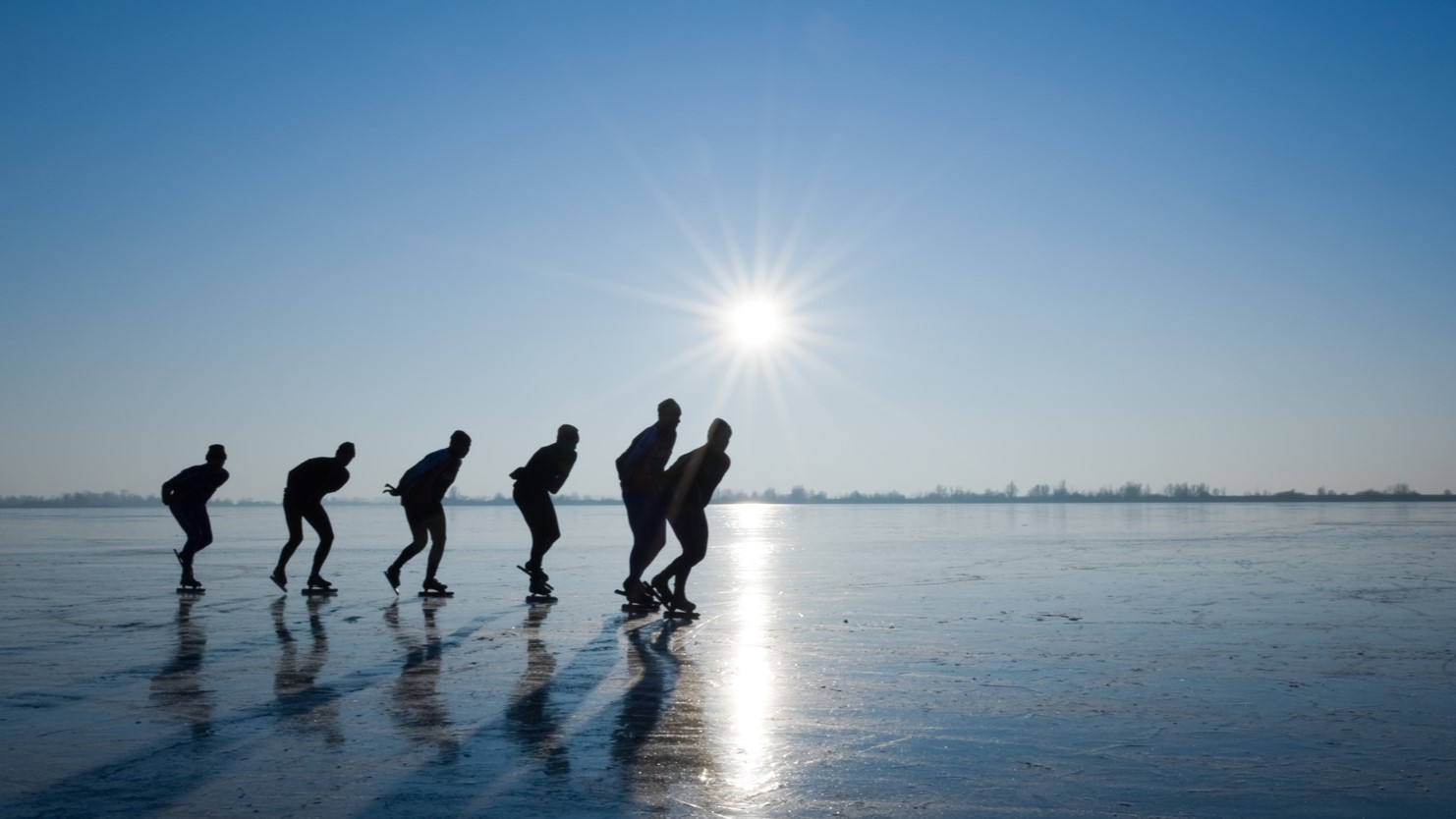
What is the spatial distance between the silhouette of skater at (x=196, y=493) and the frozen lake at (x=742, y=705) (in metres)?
1.16

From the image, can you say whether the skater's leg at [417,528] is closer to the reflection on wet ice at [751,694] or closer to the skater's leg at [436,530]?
the skater's leg at [436,530]

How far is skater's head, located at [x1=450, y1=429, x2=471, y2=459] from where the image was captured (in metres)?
11.7

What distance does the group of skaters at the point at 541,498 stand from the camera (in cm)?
982

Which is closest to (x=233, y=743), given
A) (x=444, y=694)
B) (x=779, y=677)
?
(x=444, y=694)

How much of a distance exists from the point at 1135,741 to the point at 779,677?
211 centimetres

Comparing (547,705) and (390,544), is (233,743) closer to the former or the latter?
(547,705)

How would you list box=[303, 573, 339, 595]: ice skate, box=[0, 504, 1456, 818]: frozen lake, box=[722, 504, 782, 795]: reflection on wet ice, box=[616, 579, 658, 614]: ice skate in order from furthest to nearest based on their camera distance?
box=[303, 573, 339, 595]: ice skate
box=[616, 579, 658, 614]: ice skate
box=[722, 504, 782, 795]: reflection on wet ice
box=[0, 504, 1456, 818]: frozen lake

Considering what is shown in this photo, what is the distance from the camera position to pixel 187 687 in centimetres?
556

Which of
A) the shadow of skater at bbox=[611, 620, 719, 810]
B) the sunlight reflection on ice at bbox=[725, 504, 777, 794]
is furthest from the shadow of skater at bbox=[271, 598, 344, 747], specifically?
the sunlight reflection on ice at bbox=[725, 504, 777, 794]

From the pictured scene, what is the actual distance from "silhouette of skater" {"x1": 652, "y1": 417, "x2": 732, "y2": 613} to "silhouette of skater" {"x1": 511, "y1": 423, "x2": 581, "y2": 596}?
183 centimetres

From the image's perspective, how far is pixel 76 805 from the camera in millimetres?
3326

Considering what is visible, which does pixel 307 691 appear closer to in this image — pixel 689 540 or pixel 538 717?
pixel 538 717

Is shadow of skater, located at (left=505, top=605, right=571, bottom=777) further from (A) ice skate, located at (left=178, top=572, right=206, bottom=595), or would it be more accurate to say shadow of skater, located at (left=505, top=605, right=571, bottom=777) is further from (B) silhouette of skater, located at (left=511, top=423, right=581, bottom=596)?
(A) ice skate, located at (left=178, top=572, right=206, bottom=595)

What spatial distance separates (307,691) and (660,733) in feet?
6.90
